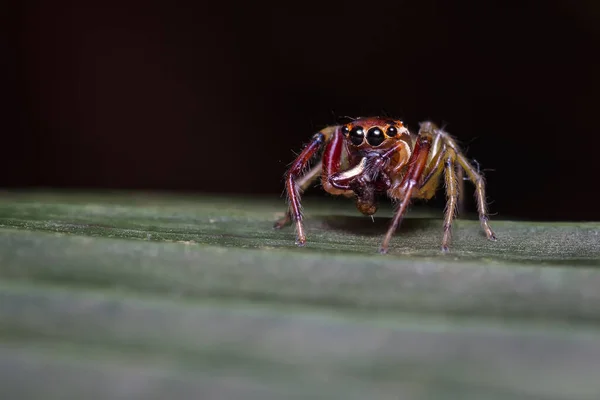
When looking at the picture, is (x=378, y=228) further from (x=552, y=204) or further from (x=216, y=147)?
→ (x=216, y=147)

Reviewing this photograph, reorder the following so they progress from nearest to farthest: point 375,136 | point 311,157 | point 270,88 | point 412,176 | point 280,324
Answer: point 280,324, point 412,176, point 375,136, point 311,157, point 270,88

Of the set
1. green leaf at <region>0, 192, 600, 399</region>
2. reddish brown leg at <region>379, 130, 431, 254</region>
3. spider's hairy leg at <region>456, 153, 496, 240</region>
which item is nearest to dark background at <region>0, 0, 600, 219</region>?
spider's hairy leg at <region>456, 153, 496, 240</region>

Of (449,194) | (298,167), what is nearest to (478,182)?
(449,194)

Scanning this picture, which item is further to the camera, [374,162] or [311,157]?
[311,157]

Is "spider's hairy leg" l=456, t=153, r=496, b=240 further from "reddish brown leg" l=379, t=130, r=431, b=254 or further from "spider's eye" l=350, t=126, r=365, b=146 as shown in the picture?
"spider's eye" l=350, t=126, r=365, b=146

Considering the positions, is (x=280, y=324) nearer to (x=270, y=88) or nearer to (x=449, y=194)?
(x=449, y=194)

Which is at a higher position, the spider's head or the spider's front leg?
the spider's head

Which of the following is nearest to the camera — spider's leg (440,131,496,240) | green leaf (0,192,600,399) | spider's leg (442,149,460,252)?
green leaf (0,192,600,399)
